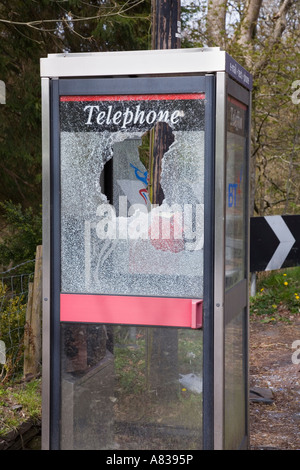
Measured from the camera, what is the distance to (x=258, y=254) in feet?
27.4

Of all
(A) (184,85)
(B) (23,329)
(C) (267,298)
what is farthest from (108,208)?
(C) (267,298)

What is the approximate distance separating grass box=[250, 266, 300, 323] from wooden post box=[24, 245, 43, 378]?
11.9ft

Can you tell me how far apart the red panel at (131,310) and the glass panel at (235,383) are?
1.01 feet

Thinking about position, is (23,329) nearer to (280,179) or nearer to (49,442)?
(49,442)

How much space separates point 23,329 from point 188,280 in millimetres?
3166

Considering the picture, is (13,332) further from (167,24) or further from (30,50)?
(30,50)

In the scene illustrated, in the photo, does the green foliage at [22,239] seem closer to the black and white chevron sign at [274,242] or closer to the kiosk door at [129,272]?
the black and white chevron sign at [274,242]

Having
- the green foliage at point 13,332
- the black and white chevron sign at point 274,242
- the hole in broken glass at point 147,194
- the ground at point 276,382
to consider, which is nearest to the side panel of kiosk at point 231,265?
the hole in broken glass at point 147,194

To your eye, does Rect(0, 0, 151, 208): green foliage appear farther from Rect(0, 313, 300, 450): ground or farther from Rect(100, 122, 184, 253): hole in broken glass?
Rect(100, 122, 184, 253): hole in broken glass

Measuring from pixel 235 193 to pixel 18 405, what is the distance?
2.57m

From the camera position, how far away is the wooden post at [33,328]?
6000mm

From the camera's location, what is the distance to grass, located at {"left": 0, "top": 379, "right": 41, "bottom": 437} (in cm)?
491

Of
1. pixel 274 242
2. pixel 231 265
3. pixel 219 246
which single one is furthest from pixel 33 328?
pixel 274 242

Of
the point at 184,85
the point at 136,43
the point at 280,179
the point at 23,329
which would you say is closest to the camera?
the point at 184,85
